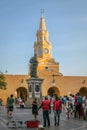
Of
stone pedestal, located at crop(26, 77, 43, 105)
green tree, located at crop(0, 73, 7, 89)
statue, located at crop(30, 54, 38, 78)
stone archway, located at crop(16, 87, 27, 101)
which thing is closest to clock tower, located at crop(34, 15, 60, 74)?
stone archway, located at crop(16, 87, 27, 101)

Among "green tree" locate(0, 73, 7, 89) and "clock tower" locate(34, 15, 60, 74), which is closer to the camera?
"green tree" locate(0, 73, 7, 89)

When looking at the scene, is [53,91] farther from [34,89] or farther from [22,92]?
[34,89]

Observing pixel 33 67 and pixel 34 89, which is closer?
pixel 34 89

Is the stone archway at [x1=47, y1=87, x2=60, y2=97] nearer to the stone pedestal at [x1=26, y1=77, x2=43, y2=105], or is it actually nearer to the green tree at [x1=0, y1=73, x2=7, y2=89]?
→ the green tree at [x1=0, y1=73, x2=7, y2=89]

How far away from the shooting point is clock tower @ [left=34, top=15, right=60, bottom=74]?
3804 inches

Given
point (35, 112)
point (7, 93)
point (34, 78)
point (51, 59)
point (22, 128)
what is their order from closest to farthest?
point (22, 128) < point (35, 112) < point (34, 78) < point (7, 93) < point (51, 59)

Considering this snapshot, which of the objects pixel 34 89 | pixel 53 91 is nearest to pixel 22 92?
pixel 53 91

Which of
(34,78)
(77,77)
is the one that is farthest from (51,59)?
(34,78)

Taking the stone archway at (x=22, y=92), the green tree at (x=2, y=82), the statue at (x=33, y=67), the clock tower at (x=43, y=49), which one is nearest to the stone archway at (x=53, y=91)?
the stone archway at (x=22, y=92)

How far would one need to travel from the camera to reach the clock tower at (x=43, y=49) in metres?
96.6

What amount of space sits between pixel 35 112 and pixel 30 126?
4.83 meters

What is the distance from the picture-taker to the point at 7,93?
241 feet

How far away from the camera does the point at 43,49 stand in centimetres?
9931

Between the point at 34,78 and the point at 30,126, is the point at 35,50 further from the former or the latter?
the point at 30,126
